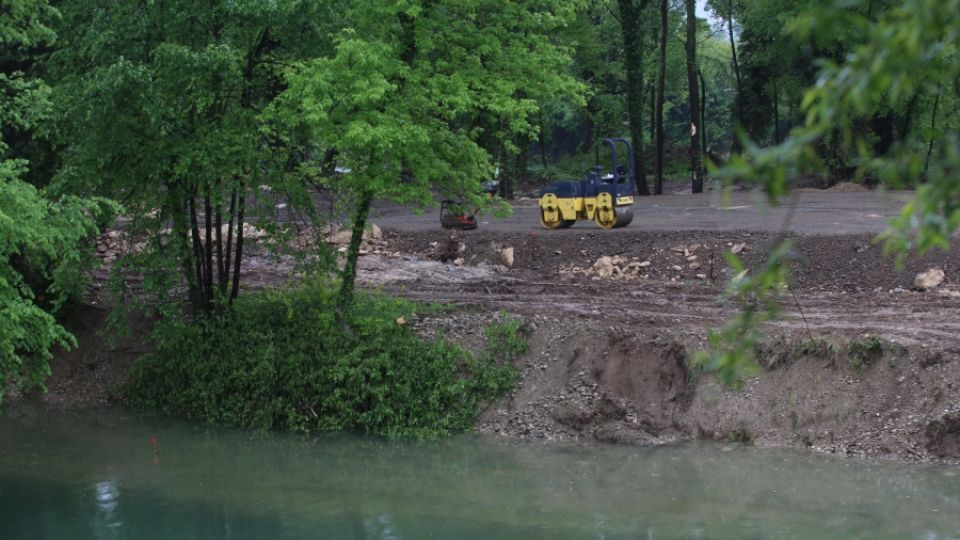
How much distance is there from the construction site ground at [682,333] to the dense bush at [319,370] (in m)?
0.54

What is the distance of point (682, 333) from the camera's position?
18.3 metres

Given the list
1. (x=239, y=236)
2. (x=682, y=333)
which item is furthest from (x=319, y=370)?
(x=682, y=333)

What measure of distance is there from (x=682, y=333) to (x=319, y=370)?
6235mm

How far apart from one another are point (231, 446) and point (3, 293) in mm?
6583

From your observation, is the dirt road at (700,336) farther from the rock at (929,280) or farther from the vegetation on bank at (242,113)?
the vegetation on bank at (242,113)

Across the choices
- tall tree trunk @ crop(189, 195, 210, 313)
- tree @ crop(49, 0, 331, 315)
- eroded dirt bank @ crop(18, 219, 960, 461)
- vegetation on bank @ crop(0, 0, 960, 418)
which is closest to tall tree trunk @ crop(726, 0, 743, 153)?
eroded dirt bank @ crop(18, 219, 960, 461)

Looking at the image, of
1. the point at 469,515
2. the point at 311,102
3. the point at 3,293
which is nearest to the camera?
the point at 3,293

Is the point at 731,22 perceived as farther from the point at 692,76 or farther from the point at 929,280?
the point at 929,280

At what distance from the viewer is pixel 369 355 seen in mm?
19109

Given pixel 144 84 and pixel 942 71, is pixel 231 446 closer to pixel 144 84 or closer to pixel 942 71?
pixel 144 84

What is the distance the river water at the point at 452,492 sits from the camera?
13.7 m

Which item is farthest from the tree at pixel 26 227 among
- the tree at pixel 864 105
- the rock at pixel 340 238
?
the rock at pixel 340 238

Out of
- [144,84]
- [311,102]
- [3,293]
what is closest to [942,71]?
[3,293]

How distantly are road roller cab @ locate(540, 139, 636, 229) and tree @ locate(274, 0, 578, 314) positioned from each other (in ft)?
26.5
